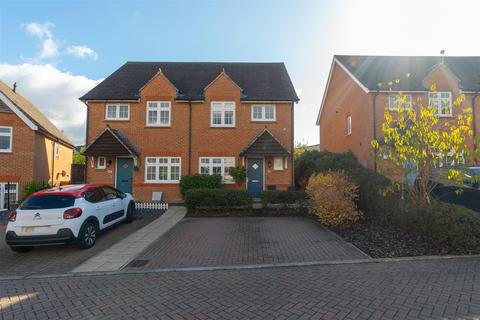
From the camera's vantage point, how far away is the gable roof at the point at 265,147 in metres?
14.0

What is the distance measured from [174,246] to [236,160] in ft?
27.0

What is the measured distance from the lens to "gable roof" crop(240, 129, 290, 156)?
1402 centimetres

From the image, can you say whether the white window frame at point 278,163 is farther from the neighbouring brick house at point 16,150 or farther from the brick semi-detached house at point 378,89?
the neighbouring brick house at point 16,150

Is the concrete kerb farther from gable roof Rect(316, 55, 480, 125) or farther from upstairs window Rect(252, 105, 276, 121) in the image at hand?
gable roof Rect(316, 55, 480, 125)

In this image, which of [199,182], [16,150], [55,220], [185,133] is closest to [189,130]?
[185,133]

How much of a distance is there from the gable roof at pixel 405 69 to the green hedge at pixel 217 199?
36.5 ft

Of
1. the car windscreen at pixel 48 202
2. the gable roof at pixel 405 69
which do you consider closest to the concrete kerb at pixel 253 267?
the car windscreen at pixel 48 202

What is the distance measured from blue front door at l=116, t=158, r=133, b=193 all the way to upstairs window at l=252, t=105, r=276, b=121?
785 centimetres

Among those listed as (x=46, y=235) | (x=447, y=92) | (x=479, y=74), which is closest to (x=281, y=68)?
(x=447, y=92)

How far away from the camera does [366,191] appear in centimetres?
1018

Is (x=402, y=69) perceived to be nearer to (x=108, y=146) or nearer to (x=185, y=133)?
(x=185, y=133)

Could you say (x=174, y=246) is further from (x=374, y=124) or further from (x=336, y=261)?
(x=374, y=124)

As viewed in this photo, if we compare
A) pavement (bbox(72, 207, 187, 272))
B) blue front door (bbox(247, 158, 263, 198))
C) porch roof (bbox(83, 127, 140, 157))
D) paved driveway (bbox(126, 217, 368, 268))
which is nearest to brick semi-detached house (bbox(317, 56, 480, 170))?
blue front door (bbox(247, 158, 263, 198))

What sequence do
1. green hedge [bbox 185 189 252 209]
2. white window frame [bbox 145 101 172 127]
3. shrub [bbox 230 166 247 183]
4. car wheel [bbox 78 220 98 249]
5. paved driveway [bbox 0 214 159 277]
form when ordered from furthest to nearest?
white window frame [bbox 145 101 172 127] → shrub [bbox 230 166 247 183] → green hedge [bbox 185 189 252 209] → car wheel [bbox 78 220 98 249] → paved driveway [bbox 0 214 159 277]
